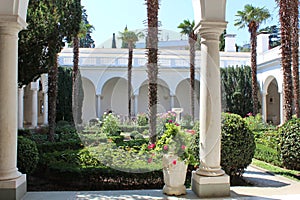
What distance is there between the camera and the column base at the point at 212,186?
17.3 feet

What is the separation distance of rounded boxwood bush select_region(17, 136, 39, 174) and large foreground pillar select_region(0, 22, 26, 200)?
1.85 meters

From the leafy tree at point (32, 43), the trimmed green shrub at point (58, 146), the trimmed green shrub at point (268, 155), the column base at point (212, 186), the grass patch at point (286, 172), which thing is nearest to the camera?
the column base at point (212, 186)

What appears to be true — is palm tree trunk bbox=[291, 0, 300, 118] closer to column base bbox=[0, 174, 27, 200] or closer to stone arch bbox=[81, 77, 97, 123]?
column base bbox=[0, 174, 27, 200]

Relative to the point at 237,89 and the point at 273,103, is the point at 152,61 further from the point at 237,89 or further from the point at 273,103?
the point at 273,103

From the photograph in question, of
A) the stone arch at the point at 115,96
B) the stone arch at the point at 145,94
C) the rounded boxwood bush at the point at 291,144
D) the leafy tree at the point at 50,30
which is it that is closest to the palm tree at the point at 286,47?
the rounded boxwood bush at the point at 291,144

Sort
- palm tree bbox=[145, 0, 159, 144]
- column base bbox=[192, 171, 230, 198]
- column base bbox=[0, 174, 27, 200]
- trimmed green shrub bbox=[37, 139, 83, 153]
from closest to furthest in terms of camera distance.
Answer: column base bbox=[0, 174, 27, 200] → column base bbox=[192, 171, 230, 198] → palm tree bbox=[145, 0, 159, 144] → trimmed green shrub bbox=[37, 139, 83, 153]

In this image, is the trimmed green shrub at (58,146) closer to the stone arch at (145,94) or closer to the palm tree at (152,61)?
the palm tree at (152,61)

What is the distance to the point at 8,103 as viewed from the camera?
5.07 m

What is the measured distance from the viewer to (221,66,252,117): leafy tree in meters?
25.4

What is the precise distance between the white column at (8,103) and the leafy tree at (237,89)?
21602 millimetres

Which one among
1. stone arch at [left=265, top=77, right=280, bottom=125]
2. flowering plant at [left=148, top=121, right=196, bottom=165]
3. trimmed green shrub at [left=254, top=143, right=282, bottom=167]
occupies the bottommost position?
trimmed green shrub at [left=254, top=143, right=282, bottom=167]

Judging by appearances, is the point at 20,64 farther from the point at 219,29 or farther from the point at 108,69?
the point at 108,69

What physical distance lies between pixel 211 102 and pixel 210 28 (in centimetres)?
130

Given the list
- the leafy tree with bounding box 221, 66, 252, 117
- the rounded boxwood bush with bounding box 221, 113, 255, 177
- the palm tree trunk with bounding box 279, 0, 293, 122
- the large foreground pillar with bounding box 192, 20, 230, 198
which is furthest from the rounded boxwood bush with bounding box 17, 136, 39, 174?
the leafy tree with bounding box 221, 66, 252, 117
